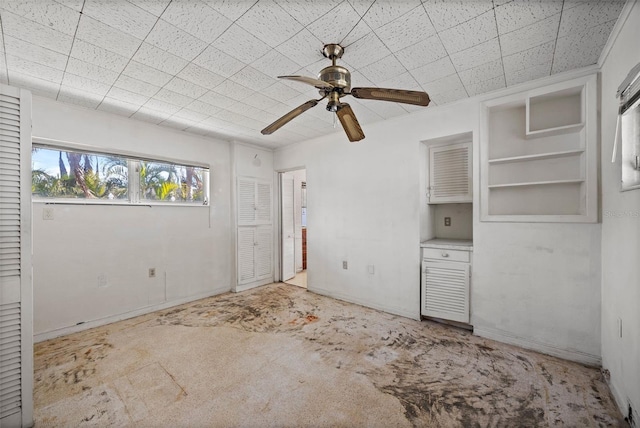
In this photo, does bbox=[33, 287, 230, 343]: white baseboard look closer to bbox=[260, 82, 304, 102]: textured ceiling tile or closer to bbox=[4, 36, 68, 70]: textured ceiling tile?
bbox=[4, 36, 68, 70]: textured ceiling tile

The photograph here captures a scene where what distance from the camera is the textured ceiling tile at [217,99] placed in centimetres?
263

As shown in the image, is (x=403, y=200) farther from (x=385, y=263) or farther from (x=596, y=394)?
(x=596, y=394)

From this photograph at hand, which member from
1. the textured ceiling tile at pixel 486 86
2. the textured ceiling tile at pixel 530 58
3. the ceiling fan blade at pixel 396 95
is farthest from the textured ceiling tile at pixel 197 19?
A: the textured ceiling tile at pixel 486 86

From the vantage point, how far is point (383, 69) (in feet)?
7.09

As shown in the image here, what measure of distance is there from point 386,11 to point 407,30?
24 centimetres

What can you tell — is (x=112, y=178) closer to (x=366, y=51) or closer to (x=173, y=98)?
(x=173, y=98)

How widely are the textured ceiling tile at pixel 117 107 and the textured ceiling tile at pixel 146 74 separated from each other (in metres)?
0.73

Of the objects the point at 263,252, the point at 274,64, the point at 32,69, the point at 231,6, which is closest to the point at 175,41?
the point at 231,6

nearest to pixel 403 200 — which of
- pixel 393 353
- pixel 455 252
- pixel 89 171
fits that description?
pixel 455 252

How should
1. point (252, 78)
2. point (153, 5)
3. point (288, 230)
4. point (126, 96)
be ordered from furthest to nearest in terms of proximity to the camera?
point (288, 230), point (126, 96), point (252, 78), point (153, 5)

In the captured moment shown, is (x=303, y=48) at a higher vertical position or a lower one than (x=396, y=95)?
higher

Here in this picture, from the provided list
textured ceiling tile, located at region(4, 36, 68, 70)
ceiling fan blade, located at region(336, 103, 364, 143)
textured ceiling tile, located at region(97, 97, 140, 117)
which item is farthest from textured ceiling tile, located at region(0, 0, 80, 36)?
ceiling fan blade, located at region(336, 103, 364, 143)

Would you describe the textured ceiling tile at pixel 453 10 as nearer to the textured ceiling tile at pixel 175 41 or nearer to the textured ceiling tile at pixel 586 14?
the textured ceiling tile at pixel 586 14

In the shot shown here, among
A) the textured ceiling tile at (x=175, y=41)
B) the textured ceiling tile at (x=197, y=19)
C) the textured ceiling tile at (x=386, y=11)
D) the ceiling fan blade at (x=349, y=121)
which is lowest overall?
the ceiling fan blade at (x=349, y=121)
